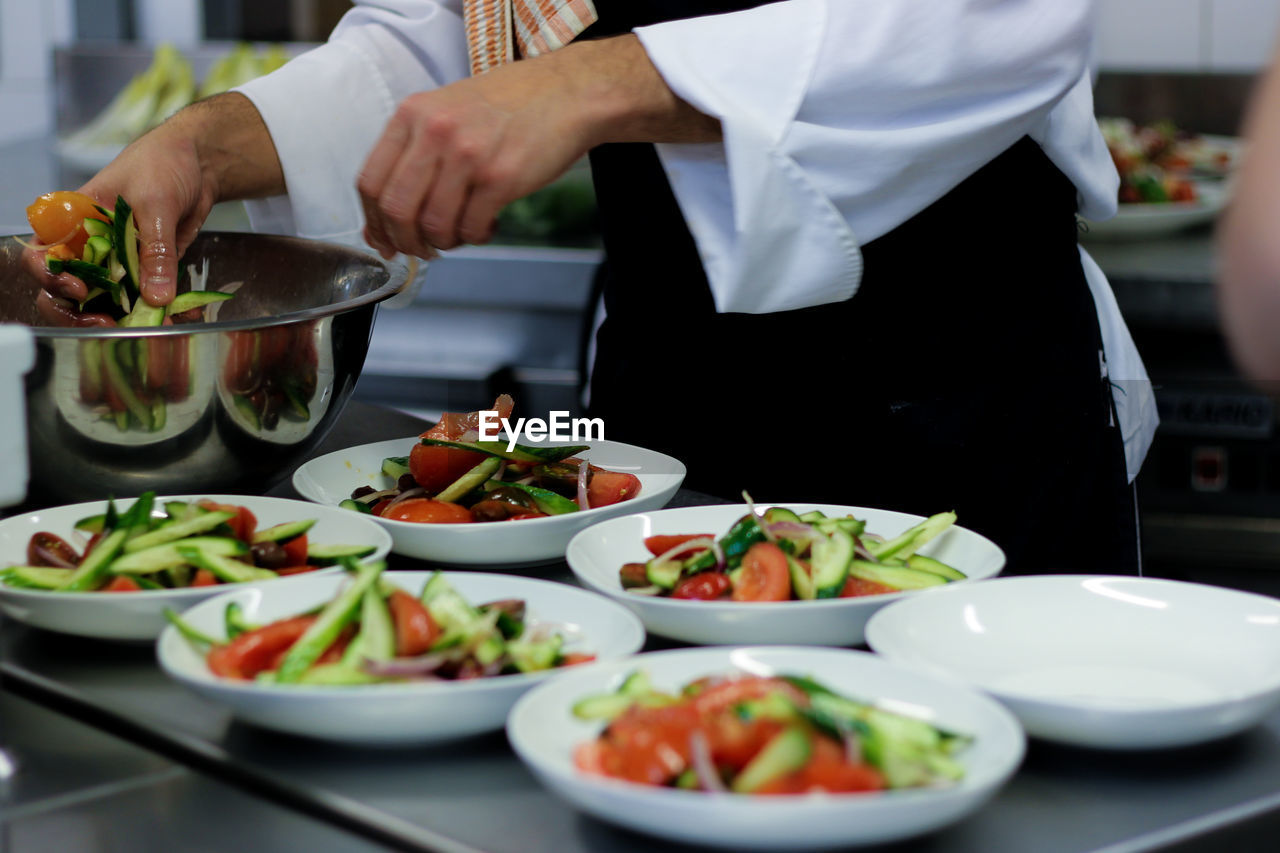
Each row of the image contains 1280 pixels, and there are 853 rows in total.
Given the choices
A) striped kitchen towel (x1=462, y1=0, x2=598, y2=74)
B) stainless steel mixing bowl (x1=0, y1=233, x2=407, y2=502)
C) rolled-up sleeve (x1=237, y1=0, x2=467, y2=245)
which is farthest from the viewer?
rolled-up sleeve (x1=237, y1=0, x2=467, y2=245)

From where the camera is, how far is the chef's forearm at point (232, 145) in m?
1.36

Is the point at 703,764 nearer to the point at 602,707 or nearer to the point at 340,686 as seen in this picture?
the point at 602,707

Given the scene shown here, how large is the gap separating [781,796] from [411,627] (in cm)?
22

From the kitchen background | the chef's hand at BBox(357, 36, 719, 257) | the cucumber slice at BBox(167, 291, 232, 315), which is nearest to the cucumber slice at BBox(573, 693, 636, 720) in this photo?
the chef's hand at BBox(357, 36, 719, 257)

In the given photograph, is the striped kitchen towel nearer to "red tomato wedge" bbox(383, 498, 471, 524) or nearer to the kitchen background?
"red tomato wedge" bbox(383, 498, 471, 524)

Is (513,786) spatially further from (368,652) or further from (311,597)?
(311,597)

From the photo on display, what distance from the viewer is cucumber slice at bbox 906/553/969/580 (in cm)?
87

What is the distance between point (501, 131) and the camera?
972mm

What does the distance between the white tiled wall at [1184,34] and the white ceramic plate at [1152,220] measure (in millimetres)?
460

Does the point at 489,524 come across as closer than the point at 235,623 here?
No

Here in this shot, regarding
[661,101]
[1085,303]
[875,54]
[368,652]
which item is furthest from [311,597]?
[1085,303]

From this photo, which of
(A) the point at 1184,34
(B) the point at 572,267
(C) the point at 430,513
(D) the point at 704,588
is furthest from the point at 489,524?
(A) the point at 1184,34

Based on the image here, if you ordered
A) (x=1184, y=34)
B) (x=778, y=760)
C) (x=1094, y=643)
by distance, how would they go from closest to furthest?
(x=778, y=760) < (x=1094, y=643) < (x=1184, y=34)

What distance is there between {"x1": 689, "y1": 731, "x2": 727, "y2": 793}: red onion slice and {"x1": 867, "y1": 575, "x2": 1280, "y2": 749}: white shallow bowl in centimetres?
17
